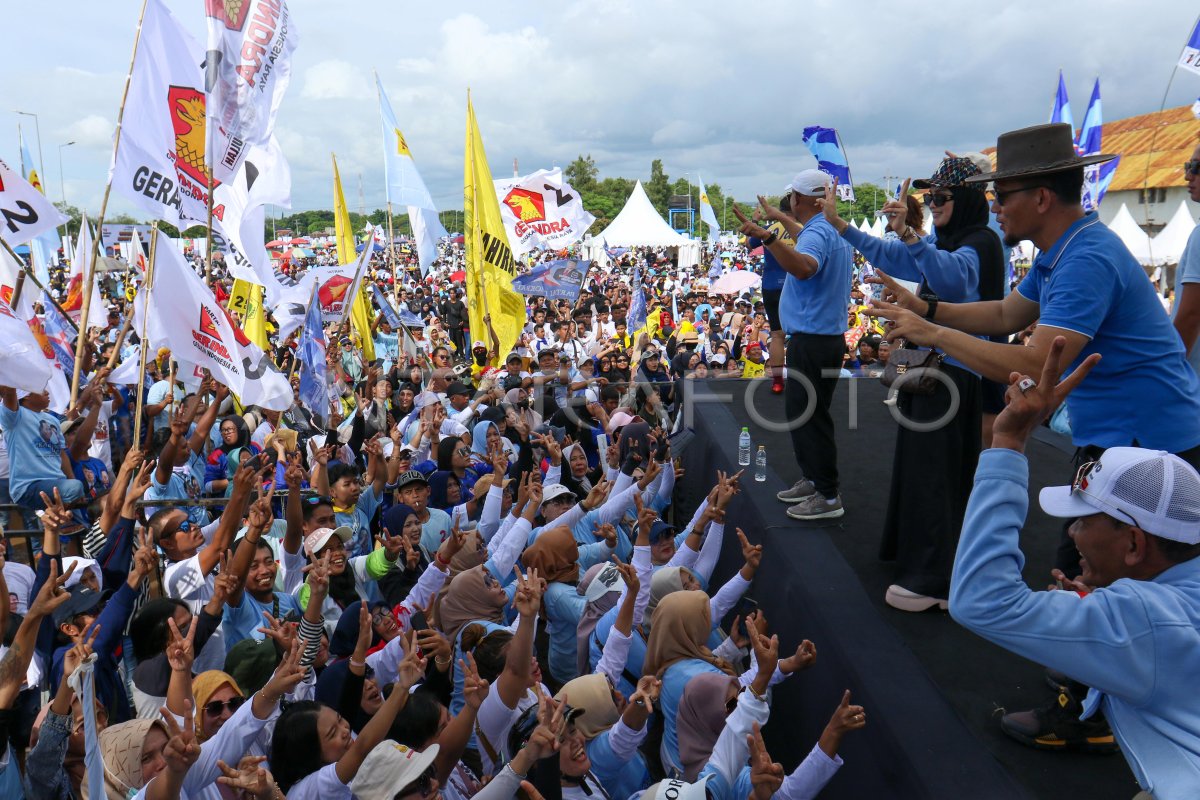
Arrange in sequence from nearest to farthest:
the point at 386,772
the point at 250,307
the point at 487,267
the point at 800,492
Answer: the point at 386,772
the point at 800,492
the point at 250,307
the point at 487,267

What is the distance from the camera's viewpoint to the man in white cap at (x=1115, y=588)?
156 centimetres

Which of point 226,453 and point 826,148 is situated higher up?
point 826,148

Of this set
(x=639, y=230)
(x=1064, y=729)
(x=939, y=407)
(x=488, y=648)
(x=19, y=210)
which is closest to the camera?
(x=1064, y=729)

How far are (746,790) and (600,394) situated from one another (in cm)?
667

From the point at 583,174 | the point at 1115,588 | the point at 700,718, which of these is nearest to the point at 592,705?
the point at 700,718

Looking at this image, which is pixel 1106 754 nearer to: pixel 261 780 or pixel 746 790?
pixel 746 790

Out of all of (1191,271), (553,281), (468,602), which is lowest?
(468,602)

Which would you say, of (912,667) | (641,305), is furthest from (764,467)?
(641,305)

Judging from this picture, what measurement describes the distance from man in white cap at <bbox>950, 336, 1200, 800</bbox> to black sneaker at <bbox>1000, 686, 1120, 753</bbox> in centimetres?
90

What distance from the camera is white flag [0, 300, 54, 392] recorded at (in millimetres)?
4809

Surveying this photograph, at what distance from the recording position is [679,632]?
3.72 meters

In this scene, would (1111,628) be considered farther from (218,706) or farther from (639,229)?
(639,229)

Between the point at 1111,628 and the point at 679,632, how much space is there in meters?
2.31

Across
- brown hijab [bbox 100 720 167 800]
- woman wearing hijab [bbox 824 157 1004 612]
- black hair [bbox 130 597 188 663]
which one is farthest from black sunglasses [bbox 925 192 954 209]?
black hair [bbox 130 597 188 663]
